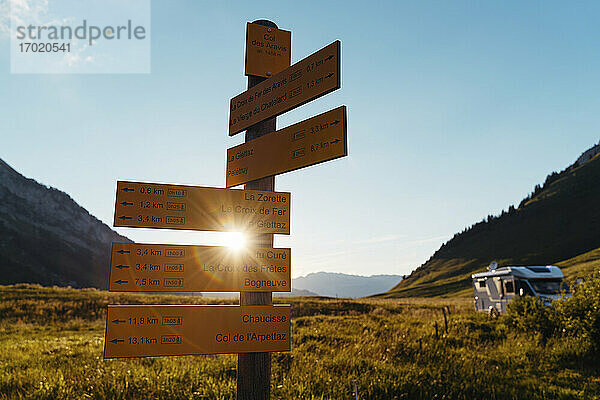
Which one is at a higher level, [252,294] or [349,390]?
[252,294]

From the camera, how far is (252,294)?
3480 mm

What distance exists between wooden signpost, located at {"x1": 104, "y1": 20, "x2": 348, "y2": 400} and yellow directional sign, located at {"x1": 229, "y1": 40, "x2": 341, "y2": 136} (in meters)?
0.01

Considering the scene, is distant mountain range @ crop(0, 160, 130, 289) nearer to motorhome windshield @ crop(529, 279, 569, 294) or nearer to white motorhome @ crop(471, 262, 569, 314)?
white motorhome @ crop(471, 262, 569, 314)

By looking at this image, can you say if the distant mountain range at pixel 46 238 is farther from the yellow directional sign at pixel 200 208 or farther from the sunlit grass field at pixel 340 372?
the yellow directional sign at pixel 200 208

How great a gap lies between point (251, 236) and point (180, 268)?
26.9 inches

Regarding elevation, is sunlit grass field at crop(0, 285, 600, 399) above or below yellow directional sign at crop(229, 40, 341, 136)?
below

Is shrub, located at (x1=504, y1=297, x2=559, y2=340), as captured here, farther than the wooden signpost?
Yes

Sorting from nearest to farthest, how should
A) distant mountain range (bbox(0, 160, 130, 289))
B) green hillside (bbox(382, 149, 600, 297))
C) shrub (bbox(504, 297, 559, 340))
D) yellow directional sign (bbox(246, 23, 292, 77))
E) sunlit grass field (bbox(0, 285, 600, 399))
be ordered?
yellow directional sign (bbox(246, 23, 292, 77)) → sunlit grass field (bbox(0, 285, 600, 399)) → shrub (bbox(504, 297, 559, 340)) → green hillside (bbox(382, 149, 600, 297)) → distant mountain range (bbox(0, 160, 130, 289))

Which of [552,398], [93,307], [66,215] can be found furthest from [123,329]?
[66,215]

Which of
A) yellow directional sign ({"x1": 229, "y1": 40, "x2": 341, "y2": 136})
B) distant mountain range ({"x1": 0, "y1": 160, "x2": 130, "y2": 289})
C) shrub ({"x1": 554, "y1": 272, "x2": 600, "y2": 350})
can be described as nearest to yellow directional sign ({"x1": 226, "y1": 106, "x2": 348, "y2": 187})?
yellow directional sign ({"x1": 229, "y1": 40, "x2": 341, "y2": 136})

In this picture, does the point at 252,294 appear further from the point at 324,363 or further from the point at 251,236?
the point at 324,363

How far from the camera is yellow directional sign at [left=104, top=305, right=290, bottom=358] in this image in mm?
3086

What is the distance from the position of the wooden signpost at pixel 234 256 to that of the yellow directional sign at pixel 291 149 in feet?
0.03

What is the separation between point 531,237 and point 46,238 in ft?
526
